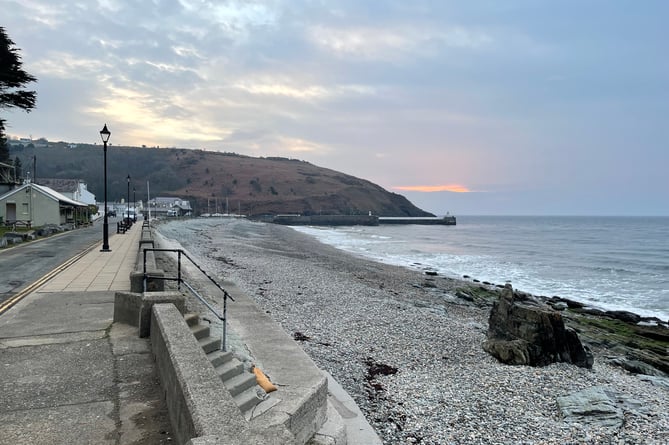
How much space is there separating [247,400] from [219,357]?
95cm

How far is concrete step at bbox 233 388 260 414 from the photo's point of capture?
16.5 ft

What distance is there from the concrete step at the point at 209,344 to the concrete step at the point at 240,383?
65 centimetres

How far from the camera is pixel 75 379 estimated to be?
5121mm

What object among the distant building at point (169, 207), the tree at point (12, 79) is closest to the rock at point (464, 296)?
the tree at point (12, 79)

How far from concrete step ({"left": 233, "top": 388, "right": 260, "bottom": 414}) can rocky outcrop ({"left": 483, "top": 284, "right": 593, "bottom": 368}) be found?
7.03 meters

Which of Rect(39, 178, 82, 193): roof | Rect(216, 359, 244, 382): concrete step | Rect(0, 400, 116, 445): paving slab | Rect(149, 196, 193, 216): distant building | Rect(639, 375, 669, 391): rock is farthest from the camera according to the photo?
Rect(149, 196, 193, 216): distant building

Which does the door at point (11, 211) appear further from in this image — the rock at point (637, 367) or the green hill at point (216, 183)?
the green hill at point (216, 183)

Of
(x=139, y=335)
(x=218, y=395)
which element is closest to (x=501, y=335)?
(x=139, y=335)

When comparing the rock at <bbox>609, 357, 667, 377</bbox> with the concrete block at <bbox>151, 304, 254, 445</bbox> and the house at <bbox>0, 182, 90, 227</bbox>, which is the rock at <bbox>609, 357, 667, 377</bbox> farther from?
the house at <bbox>0, 182, 90, 227</bbox>

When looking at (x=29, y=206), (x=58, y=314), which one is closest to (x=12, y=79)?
(x=29, y=206)

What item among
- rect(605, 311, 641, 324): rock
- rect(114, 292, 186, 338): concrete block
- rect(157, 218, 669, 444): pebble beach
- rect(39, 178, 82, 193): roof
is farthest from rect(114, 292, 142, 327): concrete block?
rect(39, 178, 82, 193): roof

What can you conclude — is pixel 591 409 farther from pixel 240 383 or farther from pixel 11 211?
pixel 11 211

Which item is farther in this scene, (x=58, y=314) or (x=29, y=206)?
(x=29, y=206)

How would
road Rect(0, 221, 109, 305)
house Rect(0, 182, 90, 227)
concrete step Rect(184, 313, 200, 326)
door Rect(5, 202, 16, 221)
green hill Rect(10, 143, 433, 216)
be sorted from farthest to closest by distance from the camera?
green hill Rect(10, 143, 433, 216) → door Rect(5, 202, 16, 221) → house Rect(0, 182, 90, 227) → road Rect(0, 221, 109, 305) → concrete step Rect(184, 313, 200, 326)
